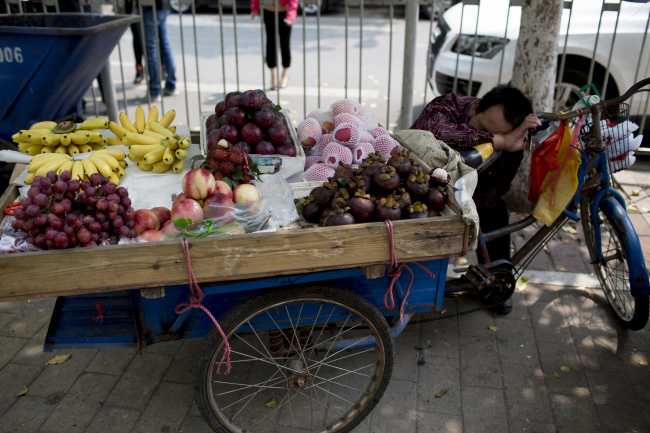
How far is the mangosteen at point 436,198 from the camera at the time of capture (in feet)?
6.82

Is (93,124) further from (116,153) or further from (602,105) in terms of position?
(602,105)

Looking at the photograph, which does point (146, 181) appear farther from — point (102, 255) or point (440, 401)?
point (440, 401)

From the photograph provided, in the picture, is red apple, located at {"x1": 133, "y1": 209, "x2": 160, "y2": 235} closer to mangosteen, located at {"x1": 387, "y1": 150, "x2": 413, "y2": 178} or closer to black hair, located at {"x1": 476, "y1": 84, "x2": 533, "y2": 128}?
mangosteen, located at {"x1": 387, "y1": 150, "x2": 413, "y2": 178}

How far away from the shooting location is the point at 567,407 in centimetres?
251

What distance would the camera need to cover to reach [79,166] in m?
2.36

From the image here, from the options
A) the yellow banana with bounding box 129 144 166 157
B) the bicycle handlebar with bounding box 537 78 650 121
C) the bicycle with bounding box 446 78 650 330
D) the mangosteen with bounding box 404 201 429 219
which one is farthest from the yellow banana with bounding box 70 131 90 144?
the bicycle handlebar with bounding box 537 78 650 121

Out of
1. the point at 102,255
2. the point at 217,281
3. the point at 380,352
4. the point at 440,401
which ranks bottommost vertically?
the point at 440,401

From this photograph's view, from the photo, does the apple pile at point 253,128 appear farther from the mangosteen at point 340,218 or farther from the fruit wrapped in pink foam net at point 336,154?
the mangosteen at point 340,218

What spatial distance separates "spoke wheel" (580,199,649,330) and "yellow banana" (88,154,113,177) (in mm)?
2858

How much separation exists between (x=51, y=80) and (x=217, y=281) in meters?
2.66

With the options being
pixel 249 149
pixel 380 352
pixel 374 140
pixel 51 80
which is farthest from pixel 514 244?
pixel 51 80

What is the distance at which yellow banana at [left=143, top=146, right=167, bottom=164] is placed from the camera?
243cm

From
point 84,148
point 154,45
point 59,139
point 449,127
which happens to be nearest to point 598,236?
point 449,127

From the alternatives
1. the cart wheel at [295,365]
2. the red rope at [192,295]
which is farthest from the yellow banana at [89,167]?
the cart wheel at [295,365]
